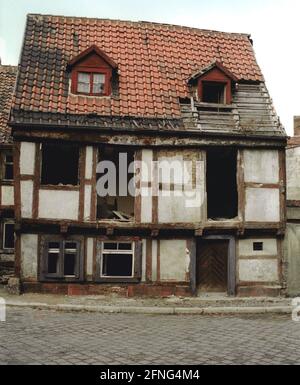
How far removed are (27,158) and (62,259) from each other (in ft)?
10.7

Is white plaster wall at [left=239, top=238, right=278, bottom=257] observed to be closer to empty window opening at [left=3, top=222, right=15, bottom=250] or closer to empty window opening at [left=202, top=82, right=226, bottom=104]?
empty window opening at [left=202, top=82, right=226, bottom=104]

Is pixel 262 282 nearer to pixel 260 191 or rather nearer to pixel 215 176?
pixel 260 191

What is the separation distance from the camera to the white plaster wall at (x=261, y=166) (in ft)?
46.6

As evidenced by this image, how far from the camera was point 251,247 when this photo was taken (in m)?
14.2

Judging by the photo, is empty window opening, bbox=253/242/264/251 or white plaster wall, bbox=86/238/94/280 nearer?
white plaster wall, bbox=86/238/94/280

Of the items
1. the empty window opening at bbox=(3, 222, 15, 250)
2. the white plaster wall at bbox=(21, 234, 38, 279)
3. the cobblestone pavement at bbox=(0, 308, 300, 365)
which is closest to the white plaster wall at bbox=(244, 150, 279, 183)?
the cobblestone pavement at bbox=(0, 308, 300, 365)

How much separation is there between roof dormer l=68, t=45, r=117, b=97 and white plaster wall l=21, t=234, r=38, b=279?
5.08m

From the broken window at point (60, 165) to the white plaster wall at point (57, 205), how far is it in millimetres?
1248

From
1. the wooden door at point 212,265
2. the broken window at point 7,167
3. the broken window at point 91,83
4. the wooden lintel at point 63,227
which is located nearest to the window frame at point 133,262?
the wooden lintel at point 63,227

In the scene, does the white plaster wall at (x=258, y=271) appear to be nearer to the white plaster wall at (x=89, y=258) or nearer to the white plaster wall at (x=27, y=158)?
the white plaster wall at (x=89, y=258)

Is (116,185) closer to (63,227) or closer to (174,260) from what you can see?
(63,227)

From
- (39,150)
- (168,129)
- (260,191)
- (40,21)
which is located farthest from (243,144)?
(40,21)

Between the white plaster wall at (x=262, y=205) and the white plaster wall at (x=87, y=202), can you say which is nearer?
the white plaster wall at (x=87, y=202)

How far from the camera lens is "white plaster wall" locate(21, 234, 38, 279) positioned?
13.4 m
